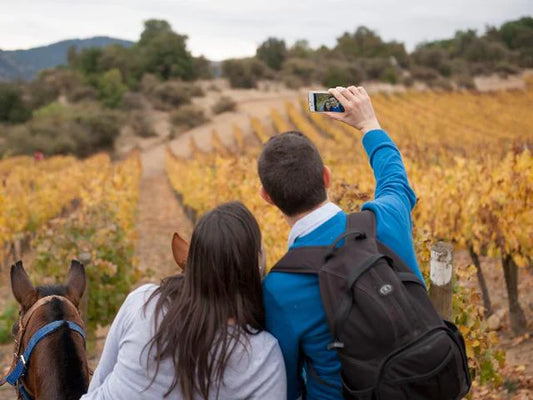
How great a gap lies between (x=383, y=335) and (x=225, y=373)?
49 cm

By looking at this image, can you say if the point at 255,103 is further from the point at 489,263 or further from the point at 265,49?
the point at 489,263

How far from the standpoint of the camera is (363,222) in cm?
169

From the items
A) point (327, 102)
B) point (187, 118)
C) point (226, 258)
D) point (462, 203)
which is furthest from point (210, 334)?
point (187, 118)

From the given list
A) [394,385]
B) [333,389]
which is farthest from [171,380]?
[394,385]

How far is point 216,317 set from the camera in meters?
1.62

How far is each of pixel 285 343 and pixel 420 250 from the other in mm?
2655

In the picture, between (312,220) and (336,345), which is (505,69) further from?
(336,345)

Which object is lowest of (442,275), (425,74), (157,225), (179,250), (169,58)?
(157,225)

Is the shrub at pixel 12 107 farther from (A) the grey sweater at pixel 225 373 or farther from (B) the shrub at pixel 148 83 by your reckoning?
(A) the grey sweater at pixel 225 373

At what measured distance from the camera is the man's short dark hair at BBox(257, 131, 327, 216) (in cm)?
165

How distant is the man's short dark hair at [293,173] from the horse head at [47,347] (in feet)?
3.36

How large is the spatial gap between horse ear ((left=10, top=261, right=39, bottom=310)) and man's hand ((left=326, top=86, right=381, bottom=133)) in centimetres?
145

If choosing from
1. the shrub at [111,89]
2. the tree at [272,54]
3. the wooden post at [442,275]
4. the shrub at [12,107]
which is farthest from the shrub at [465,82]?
the wooden post at [442,275]

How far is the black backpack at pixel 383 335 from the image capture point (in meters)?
1.46
